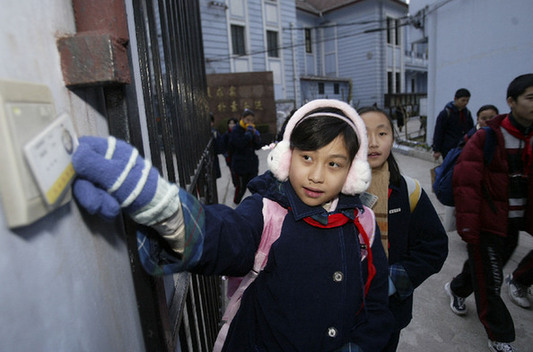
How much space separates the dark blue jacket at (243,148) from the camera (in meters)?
4.97

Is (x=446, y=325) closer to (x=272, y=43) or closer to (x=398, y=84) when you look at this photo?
(x=272, y=43)

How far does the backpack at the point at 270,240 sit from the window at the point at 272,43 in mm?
16874

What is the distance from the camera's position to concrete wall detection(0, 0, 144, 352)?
0.41 m

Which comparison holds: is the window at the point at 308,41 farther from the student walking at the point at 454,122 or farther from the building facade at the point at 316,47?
the student walking at the point at 454,122

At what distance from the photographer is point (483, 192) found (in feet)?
6.82

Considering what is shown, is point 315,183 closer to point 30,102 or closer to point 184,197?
point 184,197

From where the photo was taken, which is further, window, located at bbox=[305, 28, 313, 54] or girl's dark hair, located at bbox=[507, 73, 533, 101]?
window, located at bbox=[305, 28, 313, 54]

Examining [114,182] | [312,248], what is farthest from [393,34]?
[114,182]

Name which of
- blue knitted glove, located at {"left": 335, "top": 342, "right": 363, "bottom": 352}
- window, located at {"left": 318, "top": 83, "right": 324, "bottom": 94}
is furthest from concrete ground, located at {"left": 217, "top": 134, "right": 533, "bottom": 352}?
window, located at {"left": 318, "top": 83, "right": 324, "bottom": 94}

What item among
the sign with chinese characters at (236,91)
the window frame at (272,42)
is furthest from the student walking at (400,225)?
the window frame at (272,42)

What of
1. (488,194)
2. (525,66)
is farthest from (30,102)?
(525,66)

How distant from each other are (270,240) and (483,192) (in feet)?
5.63

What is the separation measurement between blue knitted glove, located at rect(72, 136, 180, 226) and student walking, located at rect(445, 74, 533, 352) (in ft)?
6.80

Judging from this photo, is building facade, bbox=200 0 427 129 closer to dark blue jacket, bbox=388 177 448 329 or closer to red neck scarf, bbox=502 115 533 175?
red neck scarf, bbox=502 115 533 175
